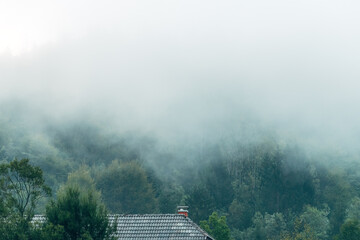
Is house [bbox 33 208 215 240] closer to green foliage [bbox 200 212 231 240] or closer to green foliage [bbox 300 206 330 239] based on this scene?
green foliage [bbox 200 212 231 240]

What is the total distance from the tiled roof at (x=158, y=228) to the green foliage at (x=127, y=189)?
62703mm

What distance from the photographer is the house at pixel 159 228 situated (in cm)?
5109

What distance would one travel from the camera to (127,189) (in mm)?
121062

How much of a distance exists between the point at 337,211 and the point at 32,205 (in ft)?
282

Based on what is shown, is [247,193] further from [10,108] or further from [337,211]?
[10,108]

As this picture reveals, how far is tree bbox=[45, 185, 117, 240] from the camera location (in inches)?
1634

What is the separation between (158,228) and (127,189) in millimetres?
69461

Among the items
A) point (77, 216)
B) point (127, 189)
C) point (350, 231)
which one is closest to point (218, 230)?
point (350, 231)

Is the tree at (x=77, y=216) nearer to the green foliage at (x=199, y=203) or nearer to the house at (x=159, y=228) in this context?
the house at (x=159, y=228)

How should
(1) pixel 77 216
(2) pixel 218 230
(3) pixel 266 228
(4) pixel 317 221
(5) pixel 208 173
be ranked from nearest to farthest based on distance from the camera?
(1) pixel 77 216
(2) pixel 218 230
(3) pixel 266 228
(4) pixel 317 221
(5) pixel 208 173

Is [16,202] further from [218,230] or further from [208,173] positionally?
[208,173]

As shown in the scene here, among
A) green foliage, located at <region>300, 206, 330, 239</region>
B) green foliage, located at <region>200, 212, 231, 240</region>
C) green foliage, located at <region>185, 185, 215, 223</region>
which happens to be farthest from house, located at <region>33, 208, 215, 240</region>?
green foliage, located at <region>185, 185, 215, 223</region>

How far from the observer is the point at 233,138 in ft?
486

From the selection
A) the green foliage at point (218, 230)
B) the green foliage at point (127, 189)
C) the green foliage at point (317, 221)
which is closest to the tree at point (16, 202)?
the green foliage at point (218, 230)
